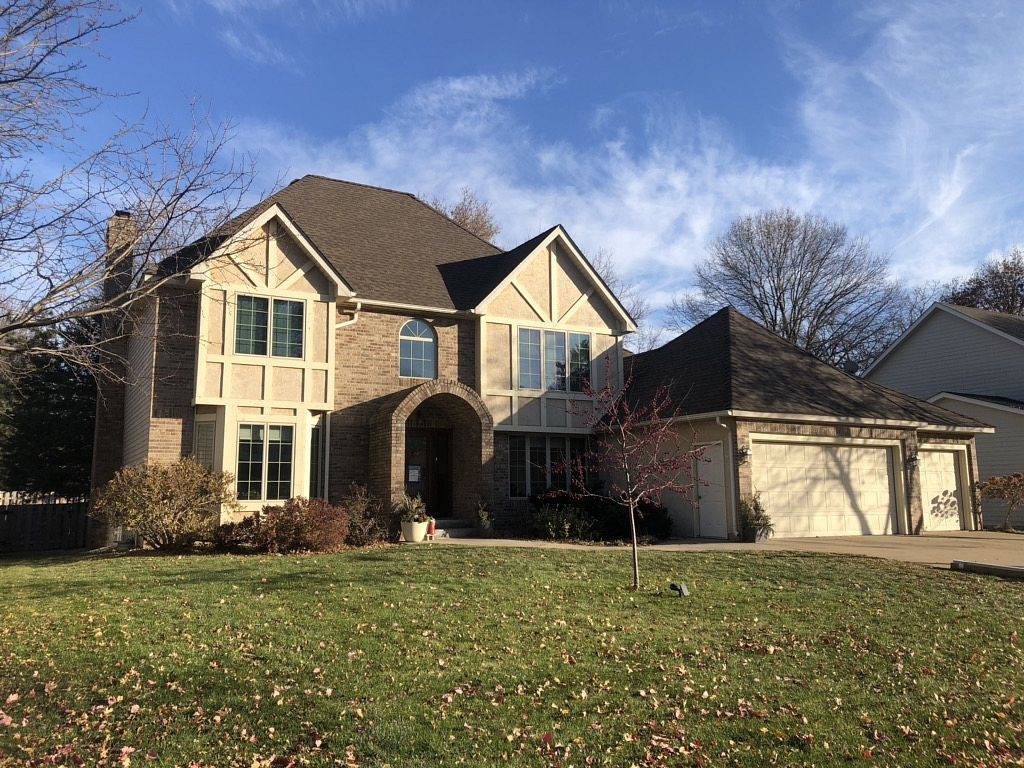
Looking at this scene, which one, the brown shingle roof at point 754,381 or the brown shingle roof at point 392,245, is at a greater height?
the brown shingle roof at point 392,245

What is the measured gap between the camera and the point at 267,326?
53.6 feet

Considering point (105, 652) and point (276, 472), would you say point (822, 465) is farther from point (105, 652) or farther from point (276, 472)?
point (105, 652)

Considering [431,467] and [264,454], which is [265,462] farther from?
[431,467]

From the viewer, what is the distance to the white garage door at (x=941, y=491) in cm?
2084

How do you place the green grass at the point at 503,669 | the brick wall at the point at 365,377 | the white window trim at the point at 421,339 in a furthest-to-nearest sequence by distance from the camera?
the white window trim at the point at 421,339 → the brick wall at the point at 365,377 → the green grass at the point at 503,669

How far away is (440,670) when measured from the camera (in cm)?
659

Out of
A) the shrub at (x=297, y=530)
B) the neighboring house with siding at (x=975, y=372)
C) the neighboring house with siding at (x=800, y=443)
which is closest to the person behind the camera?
the shrub at (x=297, y=530)

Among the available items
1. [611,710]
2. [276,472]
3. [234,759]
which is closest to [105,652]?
[234,759]

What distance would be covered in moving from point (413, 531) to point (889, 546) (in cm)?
1007

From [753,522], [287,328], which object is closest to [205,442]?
[287,328]

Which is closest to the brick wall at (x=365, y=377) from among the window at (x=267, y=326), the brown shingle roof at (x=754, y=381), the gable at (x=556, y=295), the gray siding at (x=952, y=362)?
the window at (x=267, y=326)

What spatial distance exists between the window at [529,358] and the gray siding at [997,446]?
48.1ft

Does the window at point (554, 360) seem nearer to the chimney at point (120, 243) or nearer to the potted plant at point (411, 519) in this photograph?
the potted plant at point (411, 519)

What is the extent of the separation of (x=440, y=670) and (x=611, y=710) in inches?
63.5
